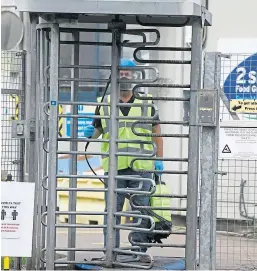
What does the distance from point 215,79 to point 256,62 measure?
303cm

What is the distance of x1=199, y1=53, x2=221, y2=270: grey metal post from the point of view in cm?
863

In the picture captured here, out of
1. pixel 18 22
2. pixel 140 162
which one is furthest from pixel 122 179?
pixel 18 22

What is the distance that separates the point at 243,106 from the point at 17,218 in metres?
2.77

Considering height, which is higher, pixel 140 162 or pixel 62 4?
pixel 62 4

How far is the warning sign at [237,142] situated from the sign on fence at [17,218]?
193 cm

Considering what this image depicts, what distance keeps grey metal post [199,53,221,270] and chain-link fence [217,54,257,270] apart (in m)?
1.13

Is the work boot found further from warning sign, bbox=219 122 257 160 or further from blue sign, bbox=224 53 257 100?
blue sign, bbox=224 53 257 100

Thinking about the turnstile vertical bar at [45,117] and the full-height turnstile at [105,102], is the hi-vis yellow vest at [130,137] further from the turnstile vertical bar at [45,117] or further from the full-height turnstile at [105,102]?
the turnstile vertical bar at [45,117]

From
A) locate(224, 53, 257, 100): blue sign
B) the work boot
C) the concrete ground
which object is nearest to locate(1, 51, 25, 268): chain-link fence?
the concrete ground

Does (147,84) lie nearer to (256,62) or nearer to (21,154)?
(21,154)

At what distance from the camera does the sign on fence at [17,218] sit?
8.86m

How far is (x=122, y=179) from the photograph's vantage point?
9.36 m

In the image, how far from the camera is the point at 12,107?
33.3 ft

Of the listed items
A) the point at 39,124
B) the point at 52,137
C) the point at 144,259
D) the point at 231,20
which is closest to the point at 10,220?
the point at 52,137
